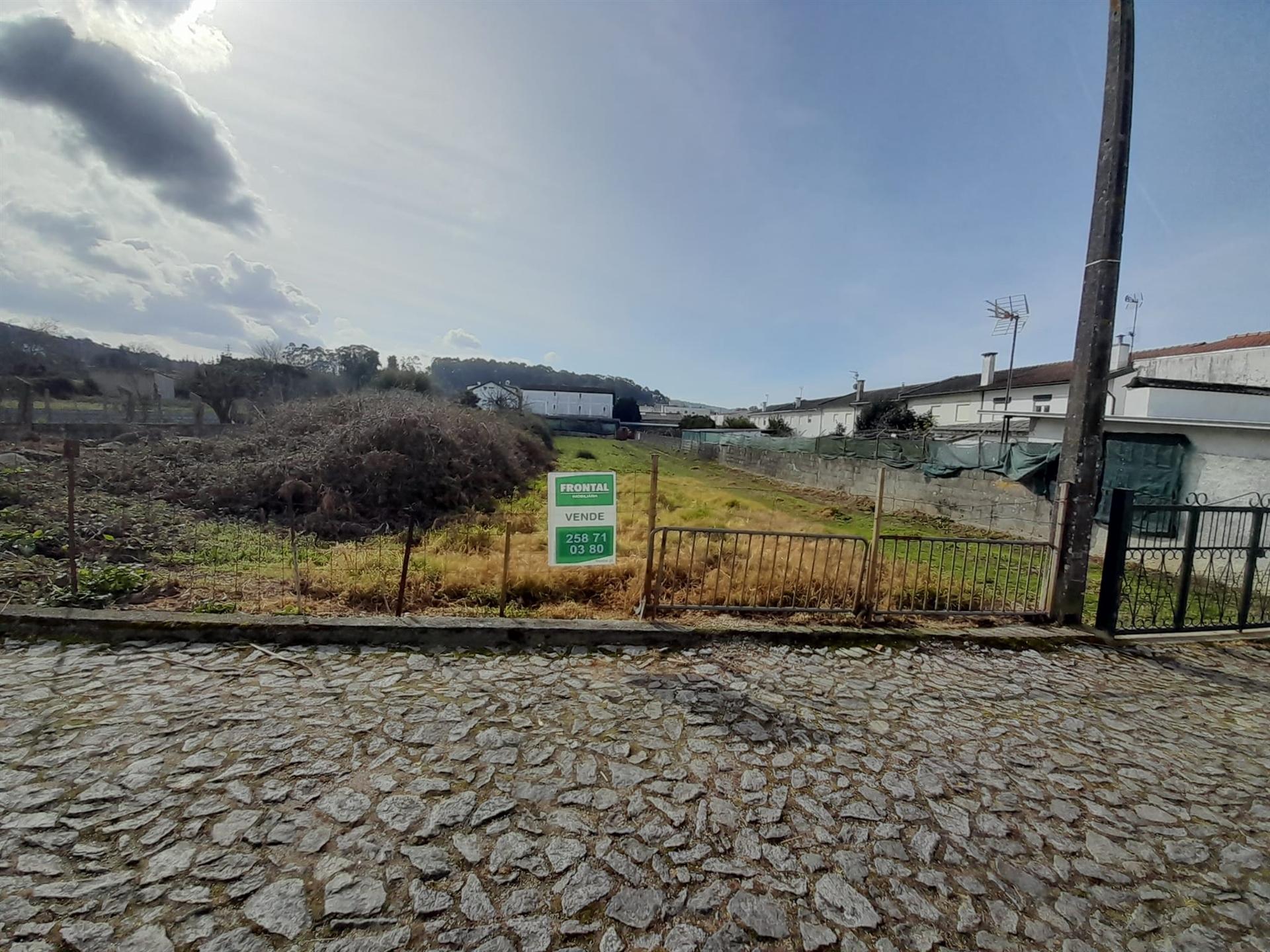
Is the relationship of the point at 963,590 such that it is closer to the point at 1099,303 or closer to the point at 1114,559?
the point at 1114,559

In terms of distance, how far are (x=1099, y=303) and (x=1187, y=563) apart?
302 centimetres

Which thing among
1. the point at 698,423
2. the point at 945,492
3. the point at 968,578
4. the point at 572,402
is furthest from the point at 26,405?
the point at 572,402

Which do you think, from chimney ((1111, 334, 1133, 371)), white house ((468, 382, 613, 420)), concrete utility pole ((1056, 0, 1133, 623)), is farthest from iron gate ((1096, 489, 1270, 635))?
white house ((468, 382, 613, 420))

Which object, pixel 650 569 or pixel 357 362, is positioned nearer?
pixel 650 569

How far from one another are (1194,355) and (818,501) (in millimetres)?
17623

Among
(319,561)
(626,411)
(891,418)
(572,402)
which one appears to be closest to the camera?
(319,561)

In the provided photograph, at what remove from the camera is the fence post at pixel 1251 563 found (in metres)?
5.61

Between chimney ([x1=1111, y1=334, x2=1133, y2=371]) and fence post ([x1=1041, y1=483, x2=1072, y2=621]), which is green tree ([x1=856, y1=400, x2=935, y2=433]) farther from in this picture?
fence post ([x1=1041, y1=483, x2=1072, y2=621])

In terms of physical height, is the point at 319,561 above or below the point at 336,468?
below

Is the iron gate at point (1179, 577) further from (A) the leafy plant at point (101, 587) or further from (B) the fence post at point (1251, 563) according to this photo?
(A) the leafy plant at point (101, 587)

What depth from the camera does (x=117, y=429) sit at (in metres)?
15.7

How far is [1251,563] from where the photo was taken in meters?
5.78

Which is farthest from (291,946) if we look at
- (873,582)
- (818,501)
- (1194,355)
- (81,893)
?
(1194,355)

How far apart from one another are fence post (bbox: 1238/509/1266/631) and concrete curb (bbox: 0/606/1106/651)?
6.65ft
